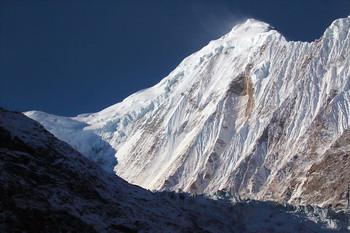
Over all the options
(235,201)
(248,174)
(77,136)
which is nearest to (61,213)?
(235,201)

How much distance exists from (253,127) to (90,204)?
62560 millimetres

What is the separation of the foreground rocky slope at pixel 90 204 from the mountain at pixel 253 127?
24415mm

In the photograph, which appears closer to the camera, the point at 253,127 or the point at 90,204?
the point at 90,204

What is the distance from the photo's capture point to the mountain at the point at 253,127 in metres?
71.6

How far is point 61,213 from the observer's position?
2806 centimetres

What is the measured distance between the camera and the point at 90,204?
31094mm

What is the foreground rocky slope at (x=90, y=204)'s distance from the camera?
27.4m

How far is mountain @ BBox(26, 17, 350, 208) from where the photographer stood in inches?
2820

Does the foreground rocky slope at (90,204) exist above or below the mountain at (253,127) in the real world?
below

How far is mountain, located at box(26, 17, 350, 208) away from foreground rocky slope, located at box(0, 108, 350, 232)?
24415mm

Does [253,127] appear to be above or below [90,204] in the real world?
above

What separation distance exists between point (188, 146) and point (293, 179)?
30903 millimetres

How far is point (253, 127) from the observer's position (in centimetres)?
A: 9025

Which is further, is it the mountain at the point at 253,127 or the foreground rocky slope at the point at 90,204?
the mountain at the point at 253,127
